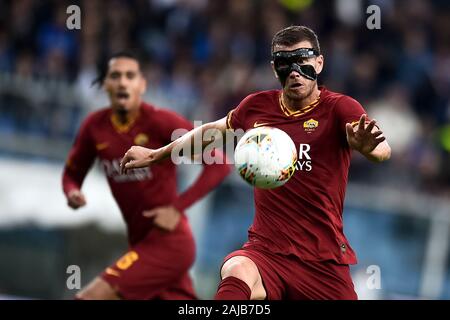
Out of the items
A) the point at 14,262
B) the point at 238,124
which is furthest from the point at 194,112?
the point at 238,124

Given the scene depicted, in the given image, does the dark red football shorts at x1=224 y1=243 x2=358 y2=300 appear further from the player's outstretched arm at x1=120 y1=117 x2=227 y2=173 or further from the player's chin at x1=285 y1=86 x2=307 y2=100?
the player's chin at x1=285 y1=86 x2=307 y2=100

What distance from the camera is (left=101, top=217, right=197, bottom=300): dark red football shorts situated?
8.58 metres

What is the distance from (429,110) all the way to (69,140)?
564 centimetres

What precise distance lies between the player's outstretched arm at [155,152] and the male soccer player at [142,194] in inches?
63.3

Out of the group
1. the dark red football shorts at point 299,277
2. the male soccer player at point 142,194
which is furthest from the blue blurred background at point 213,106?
the dark red football shorts at point 299,277

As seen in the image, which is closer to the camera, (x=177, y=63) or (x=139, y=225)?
(x=139, y=225)

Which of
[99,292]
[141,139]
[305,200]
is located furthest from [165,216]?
[305,200]

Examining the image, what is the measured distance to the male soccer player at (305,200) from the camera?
6613 millimetres

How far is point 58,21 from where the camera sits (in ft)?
48.0

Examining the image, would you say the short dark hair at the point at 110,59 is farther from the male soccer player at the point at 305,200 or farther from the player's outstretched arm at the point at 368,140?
the player's outstretched arm at the point at 368,140

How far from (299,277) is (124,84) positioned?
307cm

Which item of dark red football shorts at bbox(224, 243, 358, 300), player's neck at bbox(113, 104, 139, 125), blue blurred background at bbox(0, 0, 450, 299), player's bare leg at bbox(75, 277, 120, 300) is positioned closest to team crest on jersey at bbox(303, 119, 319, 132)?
dark red football shorts at bbox(224, 243, 358, 300)
